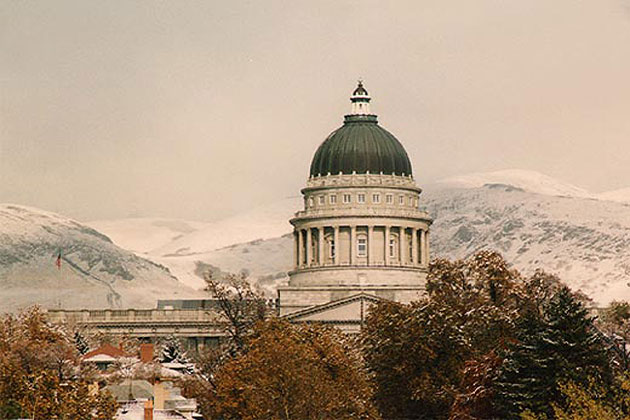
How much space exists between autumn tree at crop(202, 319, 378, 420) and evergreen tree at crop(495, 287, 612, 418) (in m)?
13.0

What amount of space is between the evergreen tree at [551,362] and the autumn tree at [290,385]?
12961 millimetres

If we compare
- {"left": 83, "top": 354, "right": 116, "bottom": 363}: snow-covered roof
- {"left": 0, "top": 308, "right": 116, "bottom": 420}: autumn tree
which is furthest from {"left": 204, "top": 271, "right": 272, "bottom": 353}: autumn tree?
{"left": 0, "top": 308, "right": 116, "bottom": 420}: autumn tree

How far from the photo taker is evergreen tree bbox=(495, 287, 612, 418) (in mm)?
95250

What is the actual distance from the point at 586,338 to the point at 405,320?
30.3 m

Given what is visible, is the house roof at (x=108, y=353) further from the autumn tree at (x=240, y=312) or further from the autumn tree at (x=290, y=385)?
the autumn tree at (x=290, y=385)

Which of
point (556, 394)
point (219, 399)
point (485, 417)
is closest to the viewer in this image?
point (556, 394)

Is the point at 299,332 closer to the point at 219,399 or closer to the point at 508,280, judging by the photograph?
the point at 219,399

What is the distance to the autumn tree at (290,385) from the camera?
109125mm

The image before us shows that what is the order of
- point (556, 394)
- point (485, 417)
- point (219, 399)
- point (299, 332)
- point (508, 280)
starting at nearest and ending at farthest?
1. point (556, 394)
2. point (485, 417)
3. point (219, 399)
4. point (299, 332)
5. point (508, 280)

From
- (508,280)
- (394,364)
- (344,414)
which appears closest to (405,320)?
(394,364)

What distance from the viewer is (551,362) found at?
96000mm

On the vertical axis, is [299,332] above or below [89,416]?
above

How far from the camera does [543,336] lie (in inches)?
3809

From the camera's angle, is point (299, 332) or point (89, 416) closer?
point (89, 416)
